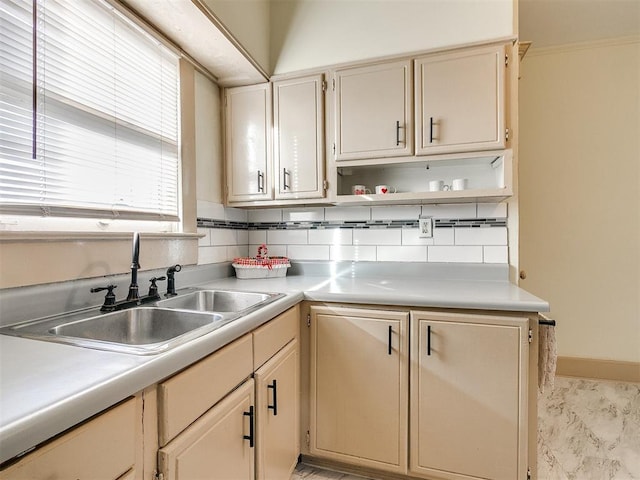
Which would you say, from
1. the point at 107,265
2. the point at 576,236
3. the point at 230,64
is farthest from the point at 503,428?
the point at 230,64

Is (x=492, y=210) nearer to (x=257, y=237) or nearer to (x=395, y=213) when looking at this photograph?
(x=395, y=213)

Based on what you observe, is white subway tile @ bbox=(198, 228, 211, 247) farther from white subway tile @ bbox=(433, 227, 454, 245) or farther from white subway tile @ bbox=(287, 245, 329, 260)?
white subway tile @ bbox=(433, 227, 454, 245)

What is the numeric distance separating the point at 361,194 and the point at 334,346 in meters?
0.86

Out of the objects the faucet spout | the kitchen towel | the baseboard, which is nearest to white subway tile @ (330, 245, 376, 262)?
the kitchen towel

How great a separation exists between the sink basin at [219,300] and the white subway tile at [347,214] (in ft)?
2.78

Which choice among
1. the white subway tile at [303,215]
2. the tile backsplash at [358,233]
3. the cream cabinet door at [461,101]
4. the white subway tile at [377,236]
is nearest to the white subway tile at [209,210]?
the tile backsplash at [358,233]

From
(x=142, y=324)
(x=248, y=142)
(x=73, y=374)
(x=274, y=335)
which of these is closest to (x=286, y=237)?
(x=248, y=142)

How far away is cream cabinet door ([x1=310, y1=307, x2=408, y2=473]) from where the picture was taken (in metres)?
1.50

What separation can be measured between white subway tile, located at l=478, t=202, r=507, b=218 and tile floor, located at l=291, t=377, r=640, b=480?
1.28 meters

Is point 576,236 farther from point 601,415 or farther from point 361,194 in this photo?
point 361,194

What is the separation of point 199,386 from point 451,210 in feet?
5.48

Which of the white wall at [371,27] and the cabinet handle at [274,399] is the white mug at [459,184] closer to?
the white wall at [371,27]

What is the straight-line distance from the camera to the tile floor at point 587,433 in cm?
163

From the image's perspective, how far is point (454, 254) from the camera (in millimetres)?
1997
